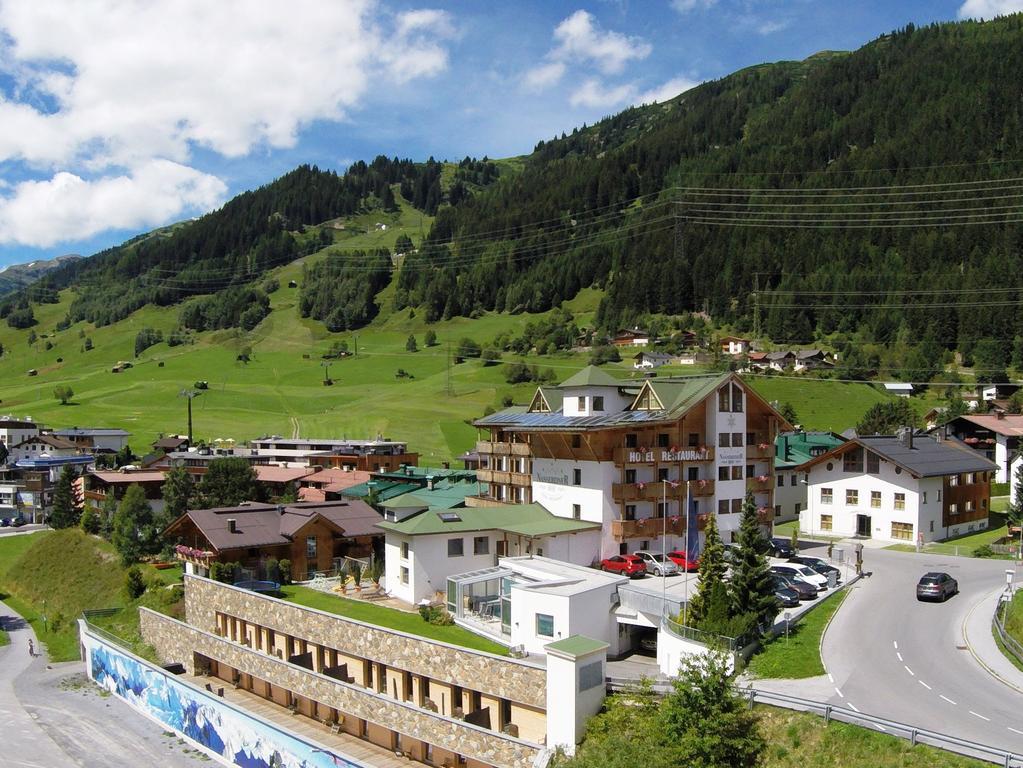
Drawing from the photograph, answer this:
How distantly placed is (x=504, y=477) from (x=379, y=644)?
21.2m

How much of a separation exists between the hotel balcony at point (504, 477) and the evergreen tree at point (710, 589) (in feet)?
75.0

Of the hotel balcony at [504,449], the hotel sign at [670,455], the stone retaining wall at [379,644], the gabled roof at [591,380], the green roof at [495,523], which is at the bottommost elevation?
the stone retaining wall at [379,644]

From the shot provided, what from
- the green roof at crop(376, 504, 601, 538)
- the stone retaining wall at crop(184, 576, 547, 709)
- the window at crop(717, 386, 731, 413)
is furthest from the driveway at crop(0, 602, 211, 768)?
the window at crop(717, 386, 731, 413)

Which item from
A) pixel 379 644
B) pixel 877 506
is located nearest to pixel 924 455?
pixel 877 506

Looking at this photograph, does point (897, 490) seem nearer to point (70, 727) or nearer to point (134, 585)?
point (70, 727)

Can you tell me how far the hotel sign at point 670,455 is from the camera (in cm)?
5000

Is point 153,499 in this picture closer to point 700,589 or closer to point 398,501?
point 398,501

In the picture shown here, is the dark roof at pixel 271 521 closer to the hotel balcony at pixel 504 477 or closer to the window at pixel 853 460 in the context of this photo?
the hotel balcony at pixel 504 477

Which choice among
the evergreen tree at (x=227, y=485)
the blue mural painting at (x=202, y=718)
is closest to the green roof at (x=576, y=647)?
the blue mural painting at (x=202, y=718)

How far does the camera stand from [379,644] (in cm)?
3978

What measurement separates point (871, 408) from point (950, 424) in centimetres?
3305

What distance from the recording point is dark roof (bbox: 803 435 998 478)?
56781 mm

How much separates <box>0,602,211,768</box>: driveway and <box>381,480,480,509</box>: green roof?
65.3 ft

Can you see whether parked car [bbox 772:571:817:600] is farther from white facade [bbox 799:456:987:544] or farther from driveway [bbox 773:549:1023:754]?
white facade [bbox 799:456:987:544]
